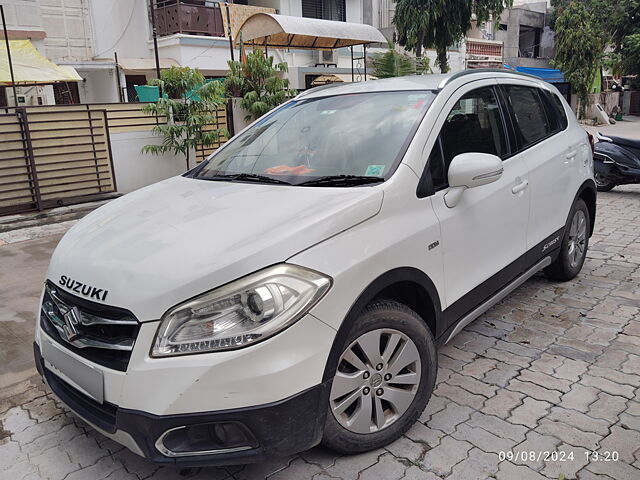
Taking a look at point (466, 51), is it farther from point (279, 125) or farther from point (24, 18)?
point (279, 125)

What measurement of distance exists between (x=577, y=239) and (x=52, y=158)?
7.48 metres

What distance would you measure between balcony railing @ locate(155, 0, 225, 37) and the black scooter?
12.3 m

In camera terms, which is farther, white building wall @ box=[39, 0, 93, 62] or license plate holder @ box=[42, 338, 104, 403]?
white building wall @ box=[39, 0, 93, 62]

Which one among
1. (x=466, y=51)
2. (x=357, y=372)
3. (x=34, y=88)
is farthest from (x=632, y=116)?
(x=357, y=372)

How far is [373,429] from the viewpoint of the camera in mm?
2488

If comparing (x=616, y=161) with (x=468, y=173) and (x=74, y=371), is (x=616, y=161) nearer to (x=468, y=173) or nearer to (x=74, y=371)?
(x=468, y=173)

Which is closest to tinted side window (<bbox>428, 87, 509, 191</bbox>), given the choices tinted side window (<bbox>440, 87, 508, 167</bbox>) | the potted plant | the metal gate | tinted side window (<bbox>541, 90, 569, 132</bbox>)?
tinted side window (<bbox>440, 87, 508, 167</bbox>)


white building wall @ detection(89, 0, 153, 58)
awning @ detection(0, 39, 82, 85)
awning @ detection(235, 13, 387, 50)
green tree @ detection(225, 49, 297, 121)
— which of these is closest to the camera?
green tree @ detection(225, 49, 297, 121)

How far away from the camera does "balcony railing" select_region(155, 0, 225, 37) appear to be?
16.2 metres

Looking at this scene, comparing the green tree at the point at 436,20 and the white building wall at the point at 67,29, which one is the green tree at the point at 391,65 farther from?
the white building wall at the point at 67,29

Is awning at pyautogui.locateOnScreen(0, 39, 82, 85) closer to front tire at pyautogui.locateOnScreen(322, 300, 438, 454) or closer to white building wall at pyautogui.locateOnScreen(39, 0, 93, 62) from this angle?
white building wall at pyautogui.locateOnScreen(39, 0, 93, 62)

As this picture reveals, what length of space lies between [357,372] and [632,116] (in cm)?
3804

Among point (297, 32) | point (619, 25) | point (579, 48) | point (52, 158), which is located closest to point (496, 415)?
point (52, 158)

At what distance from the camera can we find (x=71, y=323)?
7.48 ft
